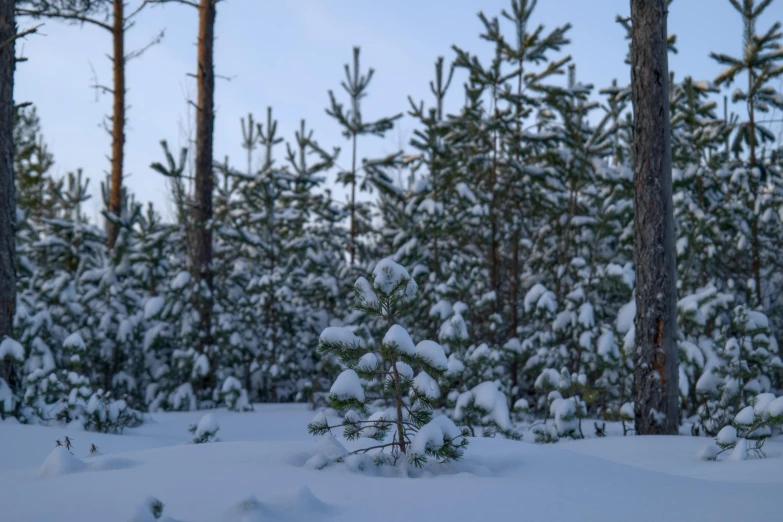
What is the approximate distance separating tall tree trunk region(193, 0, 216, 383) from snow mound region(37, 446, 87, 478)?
7.32m

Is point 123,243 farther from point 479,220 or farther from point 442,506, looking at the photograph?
point 442,506

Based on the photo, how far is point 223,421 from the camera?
26.1 ft

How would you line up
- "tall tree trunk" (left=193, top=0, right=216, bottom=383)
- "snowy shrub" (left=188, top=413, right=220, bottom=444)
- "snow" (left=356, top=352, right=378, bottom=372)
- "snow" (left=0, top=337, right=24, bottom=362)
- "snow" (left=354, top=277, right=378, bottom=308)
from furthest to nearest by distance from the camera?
"tall tree trunk" (left=193, top=0, right=216, bottom=383) < "snow" (left=0, top=337, right=24, bottom=362) < "snowy shrub" (left=188, top=413, right=220, bottom=444) < "snow" (left=354, top=277, right=378, bottom=308) < "snow" (left=356, top=352, right=378, bottom=372)

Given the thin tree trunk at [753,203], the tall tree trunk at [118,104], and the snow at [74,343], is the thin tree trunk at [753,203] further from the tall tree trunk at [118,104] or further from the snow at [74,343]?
the tall tree trunk at [118,104]

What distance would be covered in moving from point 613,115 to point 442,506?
8369 millimetres

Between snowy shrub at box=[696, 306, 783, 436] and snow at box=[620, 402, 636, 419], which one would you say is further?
snowy shrub at box=[696, 306, 783, 436]

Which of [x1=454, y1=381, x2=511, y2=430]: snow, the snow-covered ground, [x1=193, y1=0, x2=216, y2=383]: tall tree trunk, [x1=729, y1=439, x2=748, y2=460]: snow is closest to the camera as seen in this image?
the snow-covered ground

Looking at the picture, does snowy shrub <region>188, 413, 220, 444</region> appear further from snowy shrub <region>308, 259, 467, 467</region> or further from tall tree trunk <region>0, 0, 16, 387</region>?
tall tree trunk <region>0, 0, 16, 387</region>

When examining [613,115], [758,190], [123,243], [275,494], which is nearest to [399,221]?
[613,115]

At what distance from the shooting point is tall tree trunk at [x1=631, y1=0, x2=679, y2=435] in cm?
558

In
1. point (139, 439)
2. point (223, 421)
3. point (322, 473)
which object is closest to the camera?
point (322, 473)

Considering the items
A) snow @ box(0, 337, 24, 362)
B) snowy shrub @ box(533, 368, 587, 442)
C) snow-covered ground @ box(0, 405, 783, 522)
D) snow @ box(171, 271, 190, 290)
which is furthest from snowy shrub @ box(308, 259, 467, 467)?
snow @ box(171, 271, 190, 290)

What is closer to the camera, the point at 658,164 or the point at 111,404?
the point at 658,164

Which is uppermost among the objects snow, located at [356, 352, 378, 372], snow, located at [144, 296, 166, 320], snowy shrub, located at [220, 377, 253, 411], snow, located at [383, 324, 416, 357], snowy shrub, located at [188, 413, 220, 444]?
snow, located at [144, 296, 166, 320]
